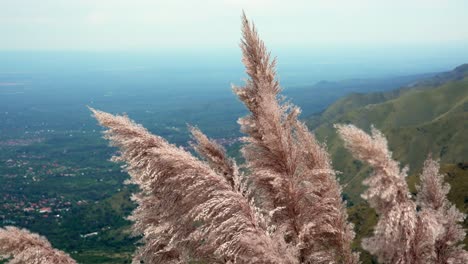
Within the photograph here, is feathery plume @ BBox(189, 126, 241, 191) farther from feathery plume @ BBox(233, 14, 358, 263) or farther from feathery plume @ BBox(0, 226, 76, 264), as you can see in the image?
Answer: feathery plume @ BBox(0, 226, 76, 264)

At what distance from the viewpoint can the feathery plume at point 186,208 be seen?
3.50 metres

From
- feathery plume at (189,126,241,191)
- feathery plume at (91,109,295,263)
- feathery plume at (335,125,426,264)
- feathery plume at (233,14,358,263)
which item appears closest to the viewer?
feathery plume at (335,125,426,264)

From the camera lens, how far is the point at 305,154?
14.6ft

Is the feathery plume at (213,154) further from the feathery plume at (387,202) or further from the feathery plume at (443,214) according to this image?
the feathery plume at (443,214)

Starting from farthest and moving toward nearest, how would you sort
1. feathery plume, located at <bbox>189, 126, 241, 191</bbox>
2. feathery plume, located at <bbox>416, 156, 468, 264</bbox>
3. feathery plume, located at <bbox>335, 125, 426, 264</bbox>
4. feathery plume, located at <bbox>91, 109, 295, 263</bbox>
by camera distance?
feathery plume, located at <bbox>189, 126, 241, 191</bbox> < feathery plume, located at <bbox>416, 156, 468, 264</bbox> < feathery plume, located at <bbox>91, 109, 295, 263</bbox> < feathery plume, located at <bbox>335, 125, 426, 264</bbox>

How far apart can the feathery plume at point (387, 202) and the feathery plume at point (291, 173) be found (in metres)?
1.03

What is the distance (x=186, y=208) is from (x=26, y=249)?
5.60 ft

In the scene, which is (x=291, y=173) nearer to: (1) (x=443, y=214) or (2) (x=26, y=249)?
(1) (x=443, y=214)

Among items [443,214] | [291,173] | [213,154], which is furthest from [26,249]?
[443,214]

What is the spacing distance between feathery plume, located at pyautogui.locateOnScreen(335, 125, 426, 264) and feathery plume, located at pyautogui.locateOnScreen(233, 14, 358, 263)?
1.03 m

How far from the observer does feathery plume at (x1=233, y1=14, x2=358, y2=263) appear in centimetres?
418

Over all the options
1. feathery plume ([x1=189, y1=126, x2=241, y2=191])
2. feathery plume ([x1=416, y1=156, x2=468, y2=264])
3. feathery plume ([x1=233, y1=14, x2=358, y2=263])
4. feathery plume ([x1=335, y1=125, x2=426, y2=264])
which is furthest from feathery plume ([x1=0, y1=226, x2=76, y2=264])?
feathery plume ([x1=416, y1=156, x2=468, y2=264])

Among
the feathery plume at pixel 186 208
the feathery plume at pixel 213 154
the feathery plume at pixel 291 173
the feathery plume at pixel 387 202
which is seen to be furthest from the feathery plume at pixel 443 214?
the feathery plume at pixel 213 154

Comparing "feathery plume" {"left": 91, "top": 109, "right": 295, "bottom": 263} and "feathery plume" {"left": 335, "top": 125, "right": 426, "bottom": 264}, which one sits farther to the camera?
"feathery plume" {"left": 91, "top": 109, "right": 295, "bottom": 263}
